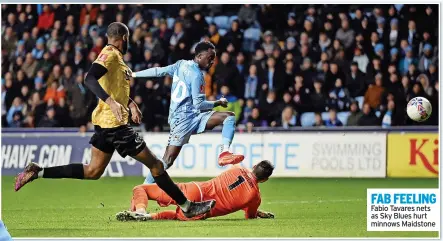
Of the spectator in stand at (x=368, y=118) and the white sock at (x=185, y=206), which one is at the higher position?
the spectator in stand at (x=368, y=118)

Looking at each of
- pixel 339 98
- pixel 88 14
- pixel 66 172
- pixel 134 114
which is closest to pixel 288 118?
pixel 339 98

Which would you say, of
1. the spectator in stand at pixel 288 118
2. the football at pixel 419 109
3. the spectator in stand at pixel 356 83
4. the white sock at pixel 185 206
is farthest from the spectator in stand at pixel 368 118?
the white sock at pixel 185 206

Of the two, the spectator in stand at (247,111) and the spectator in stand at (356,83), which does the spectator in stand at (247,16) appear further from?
the spectator in stand at (356,83)

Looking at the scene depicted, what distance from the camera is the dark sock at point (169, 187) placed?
714 centimetres

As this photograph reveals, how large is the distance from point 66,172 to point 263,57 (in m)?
4.70

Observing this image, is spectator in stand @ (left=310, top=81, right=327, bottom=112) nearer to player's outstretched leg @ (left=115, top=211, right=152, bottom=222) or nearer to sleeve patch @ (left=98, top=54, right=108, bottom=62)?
player's outstretched leg @ (left=115, top=211, right=152, bottom=222)

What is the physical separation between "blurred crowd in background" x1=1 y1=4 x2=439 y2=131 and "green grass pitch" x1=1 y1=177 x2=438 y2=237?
98cm

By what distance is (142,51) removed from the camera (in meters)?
10.8

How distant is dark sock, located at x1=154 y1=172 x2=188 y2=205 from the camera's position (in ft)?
23.4

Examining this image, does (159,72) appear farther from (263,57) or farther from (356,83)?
(356,83)

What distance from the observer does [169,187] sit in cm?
719

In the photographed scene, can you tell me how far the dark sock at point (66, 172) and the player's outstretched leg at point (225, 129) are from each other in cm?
113

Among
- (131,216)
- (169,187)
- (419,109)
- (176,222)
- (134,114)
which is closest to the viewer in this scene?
(134,114)

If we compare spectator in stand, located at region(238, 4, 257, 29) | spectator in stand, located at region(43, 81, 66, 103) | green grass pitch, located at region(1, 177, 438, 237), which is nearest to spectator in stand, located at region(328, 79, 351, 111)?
green grass pitch, located at region(1, 177, 438, 237)
